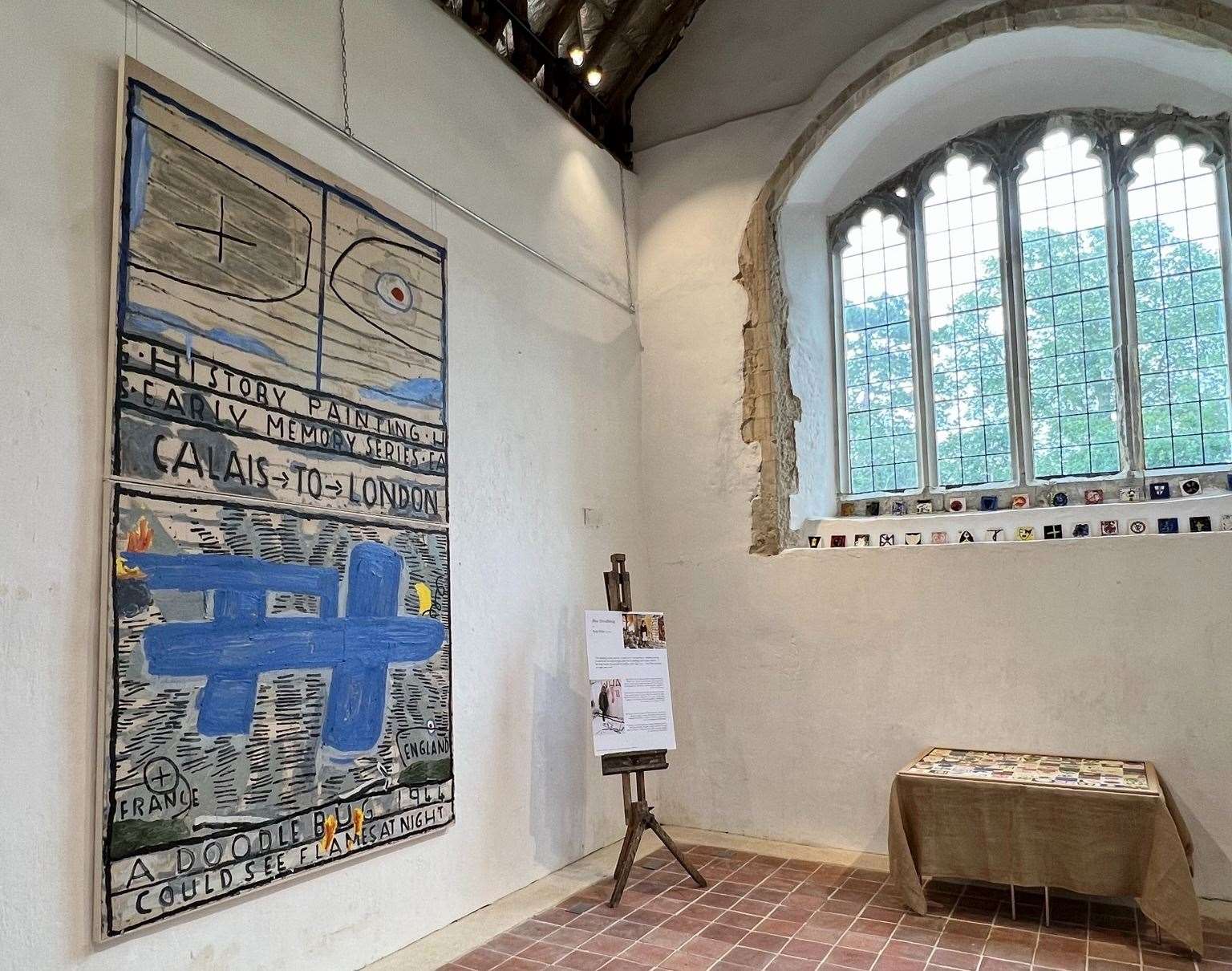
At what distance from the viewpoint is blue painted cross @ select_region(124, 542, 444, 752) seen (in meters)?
3.13

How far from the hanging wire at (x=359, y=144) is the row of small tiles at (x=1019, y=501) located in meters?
2.08

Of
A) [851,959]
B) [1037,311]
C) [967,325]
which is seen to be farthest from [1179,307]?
[851,959]

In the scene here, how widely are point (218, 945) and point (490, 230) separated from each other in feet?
11.0

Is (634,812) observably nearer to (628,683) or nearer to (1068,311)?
(628,683)

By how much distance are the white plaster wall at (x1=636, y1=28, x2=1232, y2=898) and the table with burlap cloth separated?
44 cm

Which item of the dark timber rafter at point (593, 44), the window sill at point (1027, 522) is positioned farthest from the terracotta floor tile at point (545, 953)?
the dark timber rafter at point (593, 44)

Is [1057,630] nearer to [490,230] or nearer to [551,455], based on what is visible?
[551,455]

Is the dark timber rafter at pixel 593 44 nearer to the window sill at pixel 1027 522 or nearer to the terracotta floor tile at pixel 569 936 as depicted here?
the window sill at pixel 1027 522

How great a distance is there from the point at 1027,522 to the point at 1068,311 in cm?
126

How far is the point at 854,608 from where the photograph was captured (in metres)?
5.33

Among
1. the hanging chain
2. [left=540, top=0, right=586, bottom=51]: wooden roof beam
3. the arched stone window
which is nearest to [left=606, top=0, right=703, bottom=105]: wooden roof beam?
[left=540, top=0, right=586, bottom=51]: wooden roof beam

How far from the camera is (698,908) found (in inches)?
169

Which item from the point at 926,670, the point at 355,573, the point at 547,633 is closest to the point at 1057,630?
the point at 926,670

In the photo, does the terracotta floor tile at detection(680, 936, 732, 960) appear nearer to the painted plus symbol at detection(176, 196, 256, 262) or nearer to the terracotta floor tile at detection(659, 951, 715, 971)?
the terracotta floor tile at detection(659, 951, 715, 971)
